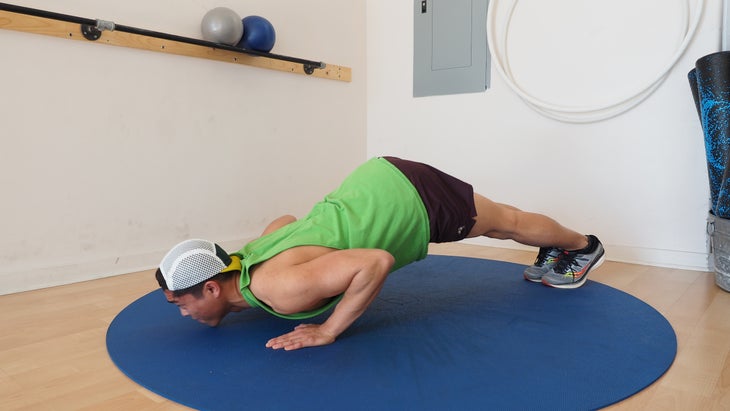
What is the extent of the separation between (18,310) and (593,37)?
3390 mm

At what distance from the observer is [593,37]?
3.24 meters

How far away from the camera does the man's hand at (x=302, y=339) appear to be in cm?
175

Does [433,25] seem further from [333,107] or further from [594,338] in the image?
[594,338]

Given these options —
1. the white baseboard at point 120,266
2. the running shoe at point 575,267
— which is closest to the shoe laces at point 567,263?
the running shoe at point 575,267

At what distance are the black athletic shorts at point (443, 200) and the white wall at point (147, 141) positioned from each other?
1660 millimetres

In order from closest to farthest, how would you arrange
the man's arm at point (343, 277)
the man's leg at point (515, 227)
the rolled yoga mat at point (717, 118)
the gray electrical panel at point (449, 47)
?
the man's arm at point (343, 277) < the man's leg at point (515, 227) < the rolled yoga mat at point (717, 118) < the gray electrical panel at point (449, 47)

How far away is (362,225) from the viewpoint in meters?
1.86

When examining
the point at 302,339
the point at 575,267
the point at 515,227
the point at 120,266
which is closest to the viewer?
the point at 302,339

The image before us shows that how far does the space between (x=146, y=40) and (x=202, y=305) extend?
6.18 feet

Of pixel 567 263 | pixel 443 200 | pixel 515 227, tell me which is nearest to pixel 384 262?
pixel 443 200

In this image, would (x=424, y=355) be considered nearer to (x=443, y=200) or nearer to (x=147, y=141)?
(x=443, y=200)

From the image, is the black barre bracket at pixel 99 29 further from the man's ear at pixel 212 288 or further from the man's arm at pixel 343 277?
the man's arm at pixel 343 277

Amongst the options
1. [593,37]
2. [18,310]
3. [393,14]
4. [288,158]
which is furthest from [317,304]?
[393,14]

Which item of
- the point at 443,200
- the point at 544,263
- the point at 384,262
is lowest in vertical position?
the point at 544,263
